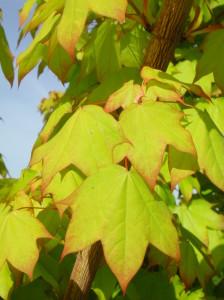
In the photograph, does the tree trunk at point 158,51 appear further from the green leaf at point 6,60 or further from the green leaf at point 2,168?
the green leaf at point 2,168

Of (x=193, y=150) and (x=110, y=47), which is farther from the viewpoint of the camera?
(x=110, y=47)

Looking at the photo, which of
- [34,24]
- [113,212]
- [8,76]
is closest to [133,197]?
[113,212]

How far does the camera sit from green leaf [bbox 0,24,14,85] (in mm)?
1076

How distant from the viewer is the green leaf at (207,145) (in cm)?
78

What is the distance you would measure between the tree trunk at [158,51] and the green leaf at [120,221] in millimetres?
236

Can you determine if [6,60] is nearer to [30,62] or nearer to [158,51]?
[30,62]

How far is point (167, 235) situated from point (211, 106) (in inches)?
15.0

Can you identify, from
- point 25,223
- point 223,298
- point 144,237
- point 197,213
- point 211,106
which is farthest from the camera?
point 223,298

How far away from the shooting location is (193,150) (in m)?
0.69

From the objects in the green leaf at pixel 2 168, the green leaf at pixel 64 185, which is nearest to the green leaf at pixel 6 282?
the green leaf at pixel 64 185

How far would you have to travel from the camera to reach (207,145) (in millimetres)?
812

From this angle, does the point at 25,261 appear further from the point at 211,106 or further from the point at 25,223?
the point at 211,106

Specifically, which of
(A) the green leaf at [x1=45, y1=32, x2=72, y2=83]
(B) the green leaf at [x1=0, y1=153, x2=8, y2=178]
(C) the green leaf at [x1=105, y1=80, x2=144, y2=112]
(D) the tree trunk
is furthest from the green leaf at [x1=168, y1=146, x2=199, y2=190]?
(B) the green leaf at [x1=0, y1=153, x2=8, y2=178]

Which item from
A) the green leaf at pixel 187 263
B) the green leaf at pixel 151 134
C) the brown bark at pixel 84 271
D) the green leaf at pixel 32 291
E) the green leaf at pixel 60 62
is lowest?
the green leaf at pixel 187 263
